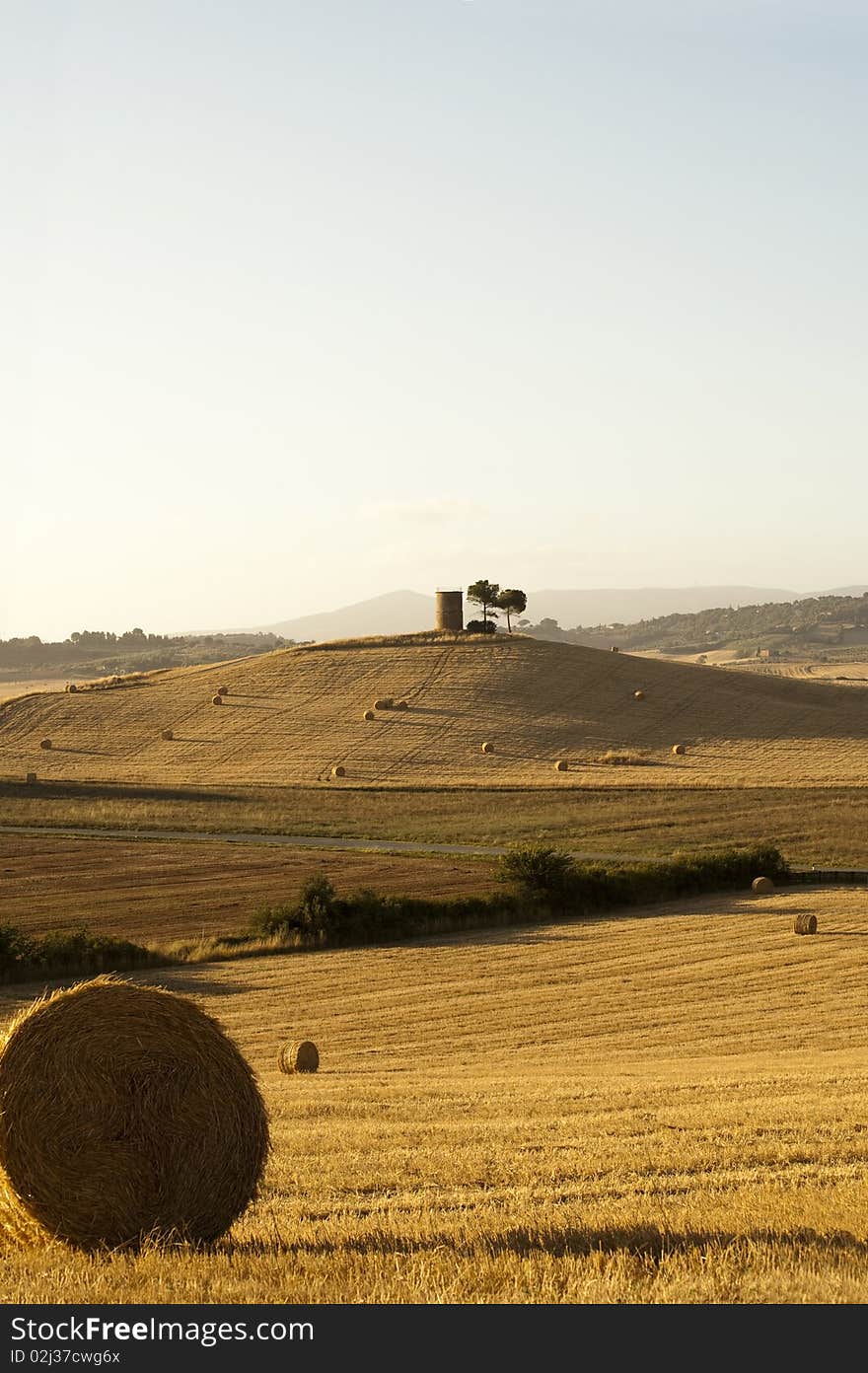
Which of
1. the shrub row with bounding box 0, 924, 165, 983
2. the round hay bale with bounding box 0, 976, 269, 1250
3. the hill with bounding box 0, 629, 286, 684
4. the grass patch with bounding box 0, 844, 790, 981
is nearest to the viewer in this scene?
the round hay bale with bounding box 0, 976, 269, 1250

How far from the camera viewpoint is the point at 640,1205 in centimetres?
970

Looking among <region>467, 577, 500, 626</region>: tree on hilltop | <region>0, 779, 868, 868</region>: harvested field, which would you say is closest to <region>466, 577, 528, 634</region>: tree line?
<region>467, 577, 500, 626</region>: tree on hilltop

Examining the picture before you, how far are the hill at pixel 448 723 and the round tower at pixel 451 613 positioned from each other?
5.23 metres

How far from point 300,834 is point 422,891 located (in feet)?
46.5

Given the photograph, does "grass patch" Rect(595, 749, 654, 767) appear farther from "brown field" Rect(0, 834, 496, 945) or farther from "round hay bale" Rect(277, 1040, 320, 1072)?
"round hay bale" Rect(277, 1040, 320, 1072)

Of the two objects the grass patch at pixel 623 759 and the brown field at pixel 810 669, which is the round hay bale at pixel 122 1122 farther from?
the brown field at pixel 810 669

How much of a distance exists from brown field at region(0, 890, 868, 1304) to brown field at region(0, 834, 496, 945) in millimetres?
4715

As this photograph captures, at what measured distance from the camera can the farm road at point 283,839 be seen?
46719 mm

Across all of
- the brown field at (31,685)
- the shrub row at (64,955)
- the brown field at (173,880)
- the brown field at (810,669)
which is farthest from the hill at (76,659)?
the shrub row at (64,955)

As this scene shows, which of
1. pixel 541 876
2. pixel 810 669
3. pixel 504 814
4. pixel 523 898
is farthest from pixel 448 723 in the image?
pixel 810 669

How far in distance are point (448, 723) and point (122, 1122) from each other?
6175cm

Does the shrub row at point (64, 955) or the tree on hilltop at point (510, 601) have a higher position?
the tree on hilltop at point (510, 601)

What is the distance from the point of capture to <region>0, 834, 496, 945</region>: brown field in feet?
111

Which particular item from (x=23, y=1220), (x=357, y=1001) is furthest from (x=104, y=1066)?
(x=357, y=1001)
